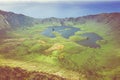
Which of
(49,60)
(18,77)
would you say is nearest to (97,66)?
(49,60)

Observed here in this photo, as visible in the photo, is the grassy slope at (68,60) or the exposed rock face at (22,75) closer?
the exposed rock face at (22,75)

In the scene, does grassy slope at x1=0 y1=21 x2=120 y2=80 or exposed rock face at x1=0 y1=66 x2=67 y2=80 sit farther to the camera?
grassy slope at x1=0 y1=21 x2=120 y2=80

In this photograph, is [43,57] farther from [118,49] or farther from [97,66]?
Answer: [118,49]

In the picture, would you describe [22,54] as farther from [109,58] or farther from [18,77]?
[109,58]

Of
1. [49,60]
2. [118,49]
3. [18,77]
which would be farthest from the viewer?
[118,49]

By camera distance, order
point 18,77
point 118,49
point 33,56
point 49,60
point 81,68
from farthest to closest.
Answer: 1. point 118,49
2. point 33,56
3. point 49,60
4. point 81,68
5. point 18,77

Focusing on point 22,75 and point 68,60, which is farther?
point 68,60

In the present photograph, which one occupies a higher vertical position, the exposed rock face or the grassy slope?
the grassy slope

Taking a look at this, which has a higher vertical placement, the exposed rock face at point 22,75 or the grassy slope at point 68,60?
the grassy slope at point 68,60

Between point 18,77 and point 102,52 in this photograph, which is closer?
point 18,77

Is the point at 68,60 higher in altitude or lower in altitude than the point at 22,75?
higher
